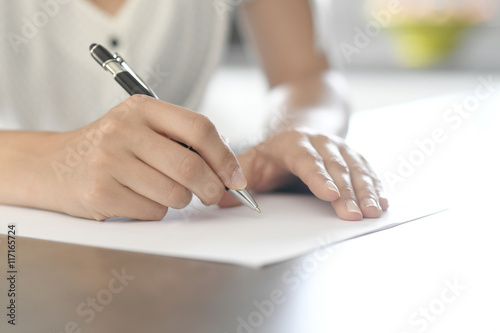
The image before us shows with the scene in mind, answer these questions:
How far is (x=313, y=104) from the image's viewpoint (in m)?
0.95

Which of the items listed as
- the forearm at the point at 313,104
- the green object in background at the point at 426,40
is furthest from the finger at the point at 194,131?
the green object in background at the point at 426,40

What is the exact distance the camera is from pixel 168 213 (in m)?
0.58

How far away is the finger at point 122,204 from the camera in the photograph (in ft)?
1.76

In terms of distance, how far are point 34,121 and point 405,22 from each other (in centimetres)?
187

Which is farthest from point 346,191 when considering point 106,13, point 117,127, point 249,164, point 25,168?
point 106,13

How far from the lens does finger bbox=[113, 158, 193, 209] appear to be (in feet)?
1.74

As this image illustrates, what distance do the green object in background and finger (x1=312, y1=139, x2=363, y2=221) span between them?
75.9 inches

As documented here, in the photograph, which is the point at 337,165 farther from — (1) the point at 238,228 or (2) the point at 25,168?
(2) the point at 25,168

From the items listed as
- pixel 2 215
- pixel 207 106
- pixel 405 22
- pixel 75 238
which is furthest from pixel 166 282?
pixel 405 22

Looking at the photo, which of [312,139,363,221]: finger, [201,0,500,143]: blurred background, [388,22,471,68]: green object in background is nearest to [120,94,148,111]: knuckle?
[312,139,363,221]: finger

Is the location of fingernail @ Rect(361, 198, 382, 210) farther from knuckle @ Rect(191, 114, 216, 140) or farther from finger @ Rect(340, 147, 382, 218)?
knuckle @ Rect(191, 114, 216, 140)

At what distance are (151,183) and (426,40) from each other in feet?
7.26

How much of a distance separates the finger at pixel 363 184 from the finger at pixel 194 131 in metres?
0.12

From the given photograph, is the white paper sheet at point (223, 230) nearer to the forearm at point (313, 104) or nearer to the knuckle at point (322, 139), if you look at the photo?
the knuckle at point (322, 139)
